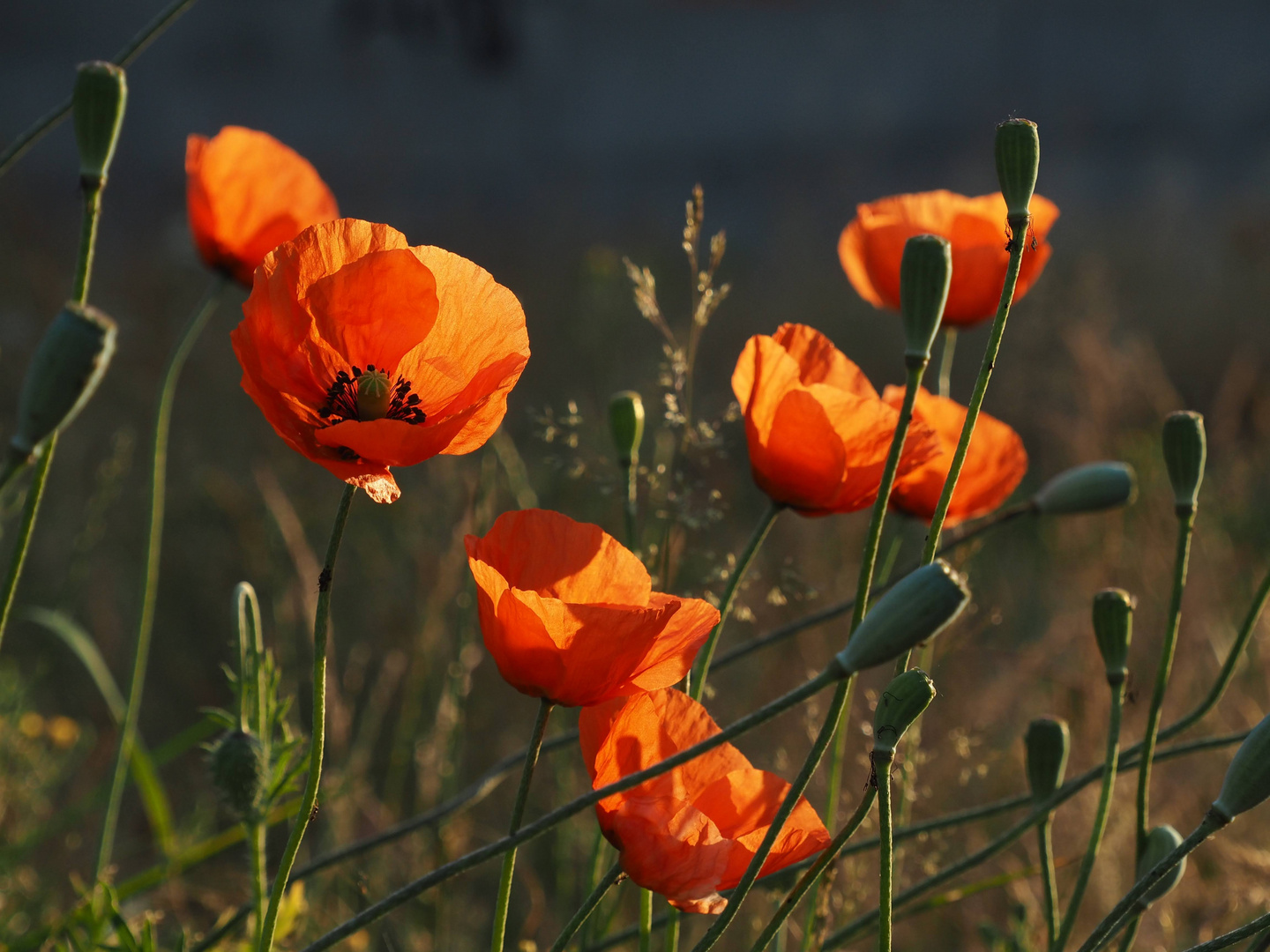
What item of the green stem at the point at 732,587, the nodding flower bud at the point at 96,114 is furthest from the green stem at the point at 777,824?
the nodding flower bud at the point at 96,114

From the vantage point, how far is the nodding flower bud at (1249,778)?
1.56 ft

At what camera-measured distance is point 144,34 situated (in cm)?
61

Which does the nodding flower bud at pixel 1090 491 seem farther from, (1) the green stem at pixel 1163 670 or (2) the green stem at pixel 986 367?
(2) the green stem at pixel 986 367

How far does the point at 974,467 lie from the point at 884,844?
14.4 inches

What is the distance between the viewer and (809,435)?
689mm

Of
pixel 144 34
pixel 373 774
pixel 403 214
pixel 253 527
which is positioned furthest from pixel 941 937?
pixel 403 214

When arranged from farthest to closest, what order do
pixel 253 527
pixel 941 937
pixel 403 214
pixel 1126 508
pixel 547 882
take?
pixel 403 214
pixel 1126 508
pixel 253 527
pixel 547 882
pixel 941 937

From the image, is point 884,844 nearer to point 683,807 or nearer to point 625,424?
point 683,807

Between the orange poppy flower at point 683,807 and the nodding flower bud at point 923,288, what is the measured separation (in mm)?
195

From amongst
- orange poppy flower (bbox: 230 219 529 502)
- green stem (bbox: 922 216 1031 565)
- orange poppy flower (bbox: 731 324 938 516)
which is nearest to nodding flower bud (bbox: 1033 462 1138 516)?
orange poppy flower (bbox: 731 324 938 516)

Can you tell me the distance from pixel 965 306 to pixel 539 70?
192 inches

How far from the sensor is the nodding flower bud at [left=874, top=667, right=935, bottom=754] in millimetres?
458

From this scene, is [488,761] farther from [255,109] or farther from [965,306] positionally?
[255,109]

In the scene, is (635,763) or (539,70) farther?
(539,70)
